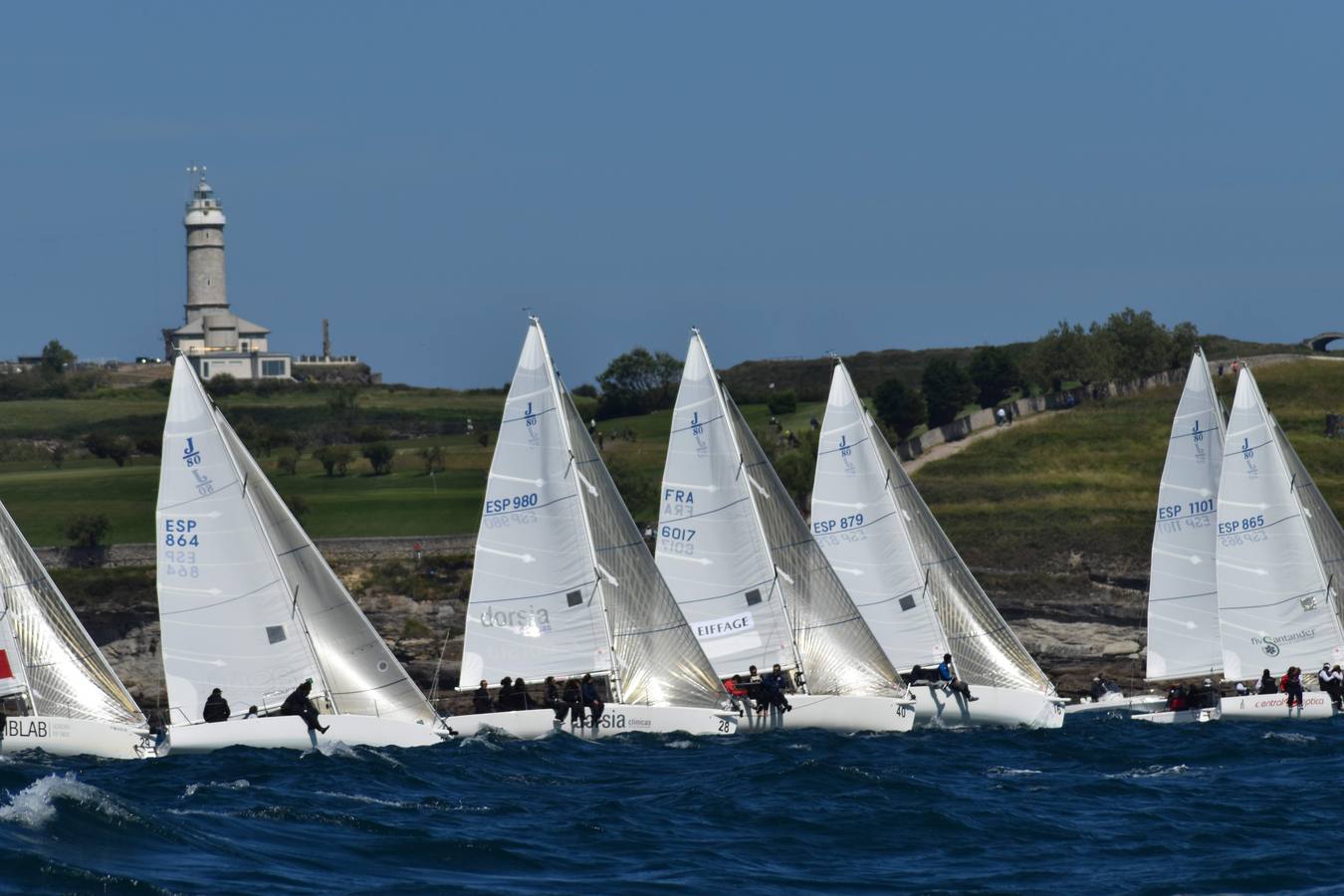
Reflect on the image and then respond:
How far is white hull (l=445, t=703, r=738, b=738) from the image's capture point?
4559 cm

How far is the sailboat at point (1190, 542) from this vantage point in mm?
56812

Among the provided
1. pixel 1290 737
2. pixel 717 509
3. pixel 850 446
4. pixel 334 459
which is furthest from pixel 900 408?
pixel 1290 737

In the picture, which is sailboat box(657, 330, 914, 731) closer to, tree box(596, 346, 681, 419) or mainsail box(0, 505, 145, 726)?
mainsail box(0, 505, 145, 726)

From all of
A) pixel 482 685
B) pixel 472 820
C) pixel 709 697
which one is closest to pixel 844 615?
pixel 709 697

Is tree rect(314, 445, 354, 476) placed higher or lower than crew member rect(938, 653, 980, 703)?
higher

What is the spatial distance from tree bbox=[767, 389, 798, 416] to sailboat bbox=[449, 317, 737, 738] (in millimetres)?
71147

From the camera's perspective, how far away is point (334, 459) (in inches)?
3994

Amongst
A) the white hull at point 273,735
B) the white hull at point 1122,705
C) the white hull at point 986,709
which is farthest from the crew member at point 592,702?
the white hull at point 1122,705

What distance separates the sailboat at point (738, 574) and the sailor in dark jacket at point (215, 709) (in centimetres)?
1257

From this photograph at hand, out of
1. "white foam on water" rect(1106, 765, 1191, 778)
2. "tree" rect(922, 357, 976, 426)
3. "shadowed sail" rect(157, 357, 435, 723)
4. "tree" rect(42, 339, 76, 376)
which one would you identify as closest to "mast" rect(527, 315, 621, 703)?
"shadowed sail" rect(157, 357, 435, 723)

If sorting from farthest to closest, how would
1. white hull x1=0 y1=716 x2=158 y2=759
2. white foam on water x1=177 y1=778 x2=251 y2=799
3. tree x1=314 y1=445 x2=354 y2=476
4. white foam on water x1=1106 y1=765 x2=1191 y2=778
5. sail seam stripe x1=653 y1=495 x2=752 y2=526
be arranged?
tree x1=314 y1=445 x2=354 y2=476
sail seam stripe x1=653 y1=495 x2=752 y2=526
white foam on water x1=1106 y1=765 x2=1191 y2=778
white hull x1=0 y1=716 x2=158 y2=759
white foam on water x1=177 y1=778 x2=251 y2=799

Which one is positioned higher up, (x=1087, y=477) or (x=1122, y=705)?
(x=1087, y=477)

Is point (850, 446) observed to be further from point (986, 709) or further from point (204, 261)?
point (204, 261)

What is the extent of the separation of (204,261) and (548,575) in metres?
128
